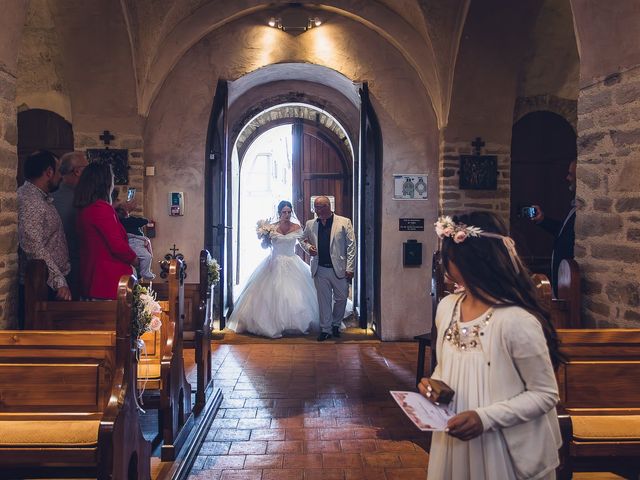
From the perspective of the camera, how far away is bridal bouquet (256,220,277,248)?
27.1 ft

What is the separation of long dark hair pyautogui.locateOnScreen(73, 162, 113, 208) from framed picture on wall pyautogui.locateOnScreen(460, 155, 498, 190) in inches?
172

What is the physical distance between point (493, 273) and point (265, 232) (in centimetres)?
651

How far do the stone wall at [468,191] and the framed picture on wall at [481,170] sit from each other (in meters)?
0.05

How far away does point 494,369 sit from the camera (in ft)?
5.97

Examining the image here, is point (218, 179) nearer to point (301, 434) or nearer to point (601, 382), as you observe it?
point (301, 434)

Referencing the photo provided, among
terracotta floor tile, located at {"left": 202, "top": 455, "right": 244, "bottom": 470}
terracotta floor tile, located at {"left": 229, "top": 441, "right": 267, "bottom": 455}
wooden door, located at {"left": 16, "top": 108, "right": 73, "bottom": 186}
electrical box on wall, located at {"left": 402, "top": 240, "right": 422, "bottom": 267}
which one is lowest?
terracotta floor tile, located at {"left": 202, "top": 455, "right": 244, "bottom": 470}

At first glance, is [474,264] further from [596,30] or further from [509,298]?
[596,30]

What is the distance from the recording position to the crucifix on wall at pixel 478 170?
7031 mm

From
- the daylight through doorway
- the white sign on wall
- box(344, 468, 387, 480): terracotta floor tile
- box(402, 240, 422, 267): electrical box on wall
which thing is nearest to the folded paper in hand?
box(344, 468, 387, 480): terracotta floor tile

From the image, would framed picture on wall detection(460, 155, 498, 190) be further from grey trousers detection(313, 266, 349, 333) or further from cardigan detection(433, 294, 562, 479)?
cardigan detection(433, 294, 562, 479)

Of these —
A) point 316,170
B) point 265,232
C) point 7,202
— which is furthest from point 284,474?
point 316,170

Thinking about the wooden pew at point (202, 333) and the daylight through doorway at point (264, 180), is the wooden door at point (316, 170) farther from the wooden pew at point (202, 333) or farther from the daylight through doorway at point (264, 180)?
the wooden pew at point (202, 333)

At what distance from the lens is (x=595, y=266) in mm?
3881

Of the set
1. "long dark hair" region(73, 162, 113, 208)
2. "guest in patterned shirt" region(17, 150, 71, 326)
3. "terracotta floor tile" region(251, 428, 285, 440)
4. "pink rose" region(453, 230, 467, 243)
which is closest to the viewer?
"pink rose" region(453, 230, 467, 243)
